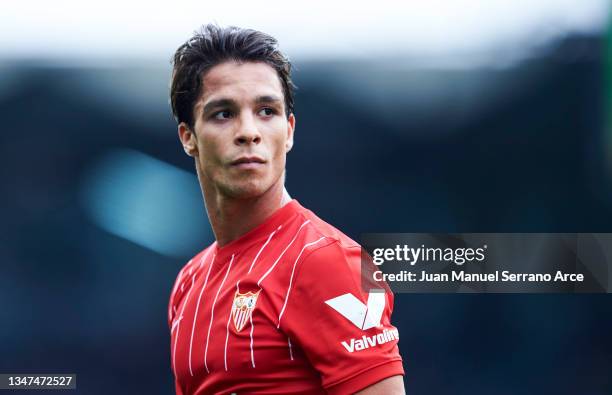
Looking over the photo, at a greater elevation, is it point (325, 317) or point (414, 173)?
point (414, 173)

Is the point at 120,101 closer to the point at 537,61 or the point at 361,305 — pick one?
the point at 537,61

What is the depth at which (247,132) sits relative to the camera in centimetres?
196

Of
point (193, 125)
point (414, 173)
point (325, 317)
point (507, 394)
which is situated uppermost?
point (414, 173)

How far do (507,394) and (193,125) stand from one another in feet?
8.78

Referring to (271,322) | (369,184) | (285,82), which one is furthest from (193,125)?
(369,184)

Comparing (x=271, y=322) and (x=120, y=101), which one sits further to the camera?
(x=120, y=101)

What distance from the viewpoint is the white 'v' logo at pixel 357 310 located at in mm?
1702

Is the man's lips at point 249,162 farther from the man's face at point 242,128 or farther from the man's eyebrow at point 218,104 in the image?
the man's eyebrow at point 218,104

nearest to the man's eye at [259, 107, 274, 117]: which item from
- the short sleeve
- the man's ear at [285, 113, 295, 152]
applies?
the man's ear at [285, 113, 295, 152]

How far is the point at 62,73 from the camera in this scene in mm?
4078

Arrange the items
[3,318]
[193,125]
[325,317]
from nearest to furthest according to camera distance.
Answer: [325,317]
[193,125]
[3,318]

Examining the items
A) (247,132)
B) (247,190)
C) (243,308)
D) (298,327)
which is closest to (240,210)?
(247,190)

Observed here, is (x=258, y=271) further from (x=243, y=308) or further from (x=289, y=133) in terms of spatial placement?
(x=289, y=133)

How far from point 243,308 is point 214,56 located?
747mm
